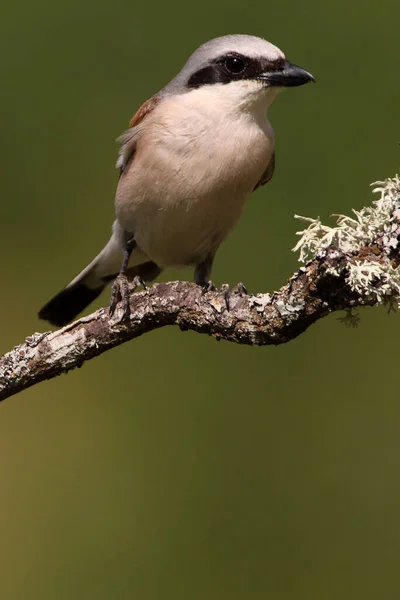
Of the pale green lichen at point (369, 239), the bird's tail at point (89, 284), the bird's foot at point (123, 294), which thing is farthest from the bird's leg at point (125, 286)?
the pale green lichen at point (369, 239)

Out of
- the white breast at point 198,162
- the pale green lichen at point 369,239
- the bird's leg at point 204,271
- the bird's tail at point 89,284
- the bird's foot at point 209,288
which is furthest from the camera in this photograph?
the bird's tail at point 89,284

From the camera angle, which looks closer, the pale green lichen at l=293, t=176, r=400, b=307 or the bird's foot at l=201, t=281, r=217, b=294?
the pale green lichen at l=293, t=176, r=400, b=307

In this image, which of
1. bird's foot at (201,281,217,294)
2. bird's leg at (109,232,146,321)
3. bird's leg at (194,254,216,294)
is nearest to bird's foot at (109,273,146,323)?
bird's leg at (109,232,146,321)

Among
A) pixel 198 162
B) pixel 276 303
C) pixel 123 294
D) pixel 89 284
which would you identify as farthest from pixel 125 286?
pixel 89 284

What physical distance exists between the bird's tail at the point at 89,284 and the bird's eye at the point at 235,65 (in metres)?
0.80

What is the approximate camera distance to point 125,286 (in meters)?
2.05

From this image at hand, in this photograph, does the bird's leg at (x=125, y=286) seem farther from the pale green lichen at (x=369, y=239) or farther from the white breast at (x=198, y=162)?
the pale green lichen at (x=369, y=239)

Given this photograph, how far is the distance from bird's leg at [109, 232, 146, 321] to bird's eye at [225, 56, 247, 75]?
645 millimetres

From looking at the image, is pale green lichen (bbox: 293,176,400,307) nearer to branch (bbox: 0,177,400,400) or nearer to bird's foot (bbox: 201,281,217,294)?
branch (bbox: 0,177,400,400)

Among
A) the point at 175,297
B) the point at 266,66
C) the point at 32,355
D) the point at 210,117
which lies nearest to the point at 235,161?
the point at 210,117

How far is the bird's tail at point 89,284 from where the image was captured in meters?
2.89

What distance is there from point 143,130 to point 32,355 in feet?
2.97

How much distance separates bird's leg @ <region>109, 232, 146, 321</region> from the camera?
1841mm

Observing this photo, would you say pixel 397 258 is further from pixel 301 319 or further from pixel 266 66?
pixel 266 66
